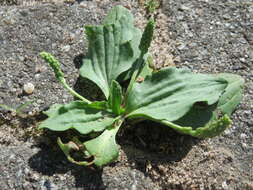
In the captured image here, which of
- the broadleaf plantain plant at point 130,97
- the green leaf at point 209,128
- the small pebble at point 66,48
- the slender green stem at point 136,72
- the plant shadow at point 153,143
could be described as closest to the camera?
the green leaf at point 209,128

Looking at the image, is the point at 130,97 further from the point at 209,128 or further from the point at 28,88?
the point at 28,88

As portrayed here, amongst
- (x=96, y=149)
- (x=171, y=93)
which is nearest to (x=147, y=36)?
(x=171, y=93)

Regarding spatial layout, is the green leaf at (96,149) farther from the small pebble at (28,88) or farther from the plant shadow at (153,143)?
the small pebble at (28,88)

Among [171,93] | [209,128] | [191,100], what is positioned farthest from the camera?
[171,93]

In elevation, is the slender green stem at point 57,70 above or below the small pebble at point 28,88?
above

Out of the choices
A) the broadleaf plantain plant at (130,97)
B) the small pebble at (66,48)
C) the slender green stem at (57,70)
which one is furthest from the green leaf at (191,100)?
the small pebble at (66,48)

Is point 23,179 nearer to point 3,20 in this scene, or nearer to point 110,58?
point 110,58

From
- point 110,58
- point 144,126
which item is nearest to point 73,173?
point 144,126
